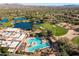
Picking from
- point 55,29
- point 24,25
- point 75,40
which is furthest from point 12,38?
point 75,40

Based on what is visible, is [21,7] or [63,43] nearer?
[63,43]

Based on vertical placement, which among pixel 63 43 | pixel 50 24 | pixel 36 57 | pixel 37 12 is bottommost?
pixel 36 57

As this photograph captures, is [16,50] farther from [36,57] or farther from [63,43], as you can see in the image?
[63,43]

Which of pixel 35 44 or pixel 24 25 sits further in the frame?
pixel 24 25

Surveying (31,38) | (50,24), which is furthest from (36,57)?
(50,24)

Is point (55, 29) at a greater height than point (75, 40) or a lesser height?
greater

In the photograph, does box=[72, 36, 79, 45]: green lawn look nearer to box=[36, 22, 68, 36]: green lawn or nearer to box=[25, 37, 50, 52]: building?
box=[36, 22, 68, 36]: green lawn

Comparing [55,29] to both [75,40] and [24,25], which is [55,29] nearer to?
[75,40]

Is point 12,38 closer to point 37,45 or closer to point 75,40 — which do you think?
point 37,45

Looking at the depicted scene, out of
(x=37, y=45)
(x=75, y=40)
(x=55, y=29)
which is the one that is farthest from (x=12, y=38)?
(x=75, y=40)

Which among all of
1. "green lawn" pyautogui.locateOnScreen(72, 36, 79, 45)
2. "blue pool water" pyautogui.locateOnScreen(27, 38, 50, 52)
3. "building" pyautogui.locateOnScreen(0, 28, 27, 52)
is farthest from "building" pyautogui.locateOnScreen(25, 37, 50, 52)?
"green lawn" pyautogui.locateOnScreen(72, 36, 79, 45)

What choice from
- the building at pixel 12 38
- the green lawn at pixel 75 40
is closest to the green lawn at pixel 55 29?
the green lawn at pixel 75 40
